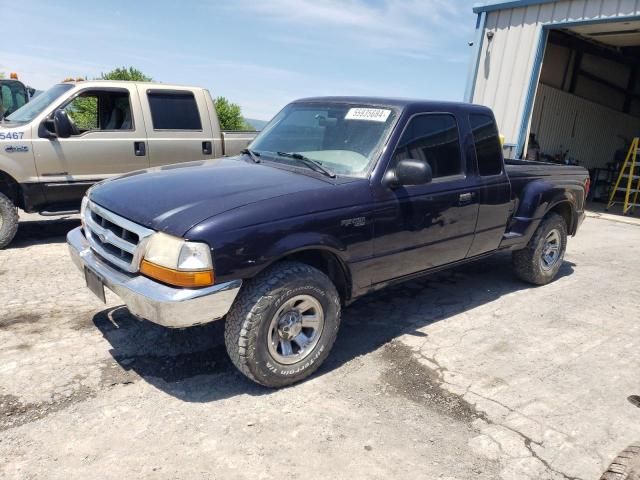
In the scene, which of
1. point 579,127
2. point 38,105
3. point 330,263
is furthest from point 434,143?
point 579,127

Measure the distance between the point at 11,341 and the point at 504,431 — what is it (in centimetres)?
344

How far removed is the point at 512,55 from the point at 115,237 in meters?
10.2

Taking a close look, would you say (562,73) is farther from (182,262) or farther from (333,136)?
(182,262)

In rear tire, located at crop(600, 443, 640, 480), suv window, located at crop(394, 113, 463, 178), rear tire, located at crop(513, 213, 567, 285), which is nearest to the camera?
rear tire, located at crop(600, 443, 640, 480)

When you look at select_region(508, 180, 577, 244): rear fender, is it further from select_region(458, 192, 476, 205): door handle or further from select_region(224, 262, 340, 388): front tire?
select_region(224, 262, 340, 388): front tire

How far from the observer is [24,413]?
2807mm

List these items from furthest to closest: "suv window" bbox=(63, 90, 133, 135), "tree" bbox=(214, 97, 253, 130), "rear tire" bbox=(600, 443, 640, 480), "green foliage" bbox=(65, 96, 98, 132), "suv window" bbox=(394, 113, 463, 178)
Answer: "tree" bbox=(214, 97, 253, 130)
"suv window" bbox=(63, 90, 133, 135)
"green foliage" bbox=(65, 96, 98, 132)
"suv window" bbox=(394, 113, 463, 178)
"rear tire" bbox=(600, 443, 640, 480)

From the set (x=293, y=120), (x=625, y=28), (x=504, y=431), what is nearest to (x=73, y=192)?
(x=293, y=120)

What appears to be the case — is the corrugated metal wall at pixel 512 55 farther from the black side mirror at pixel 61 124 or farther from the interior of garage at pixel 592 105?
the black side mirror at pixel 61 124

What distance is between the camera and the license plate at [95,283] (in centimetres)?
318

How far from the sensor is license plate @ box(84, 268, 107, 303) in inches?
125

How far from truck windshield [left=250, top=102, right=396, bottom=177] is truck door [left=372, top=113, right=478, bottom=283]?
8.2 inches

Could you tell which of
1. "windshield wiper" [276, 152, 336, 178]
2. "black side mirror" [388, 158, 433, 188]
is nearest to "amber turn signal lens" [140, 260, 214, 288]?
"windshield wiper" [276, 152, 336, 178]

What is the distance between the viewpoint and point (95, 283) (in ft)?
10.6
